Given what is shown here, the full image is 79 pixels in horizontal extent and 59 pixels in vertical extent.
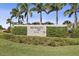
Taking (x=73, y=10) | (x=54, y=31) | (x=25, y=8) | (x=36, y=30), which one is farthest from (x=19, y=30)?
(x=73, y=10)

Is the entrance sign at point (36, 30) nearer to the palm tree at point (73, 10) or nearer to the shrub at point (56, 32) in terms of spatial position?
the shrub at point (56, 32)

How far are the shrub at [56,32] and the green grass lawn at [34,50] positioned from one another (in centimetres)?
28

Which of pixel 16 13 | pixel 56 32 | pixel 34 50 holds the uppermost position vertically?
pixel 16 13

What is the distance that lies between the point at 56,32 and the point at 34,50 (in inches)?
24.4

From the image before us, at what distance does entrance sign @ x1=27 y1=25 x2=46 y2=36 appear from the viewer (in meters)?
5.95

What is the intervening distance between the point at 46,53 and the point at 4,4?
1.37 meters

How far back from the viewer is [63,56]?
5.79 m

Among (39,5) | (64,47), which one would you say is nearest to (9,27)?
(39,5)

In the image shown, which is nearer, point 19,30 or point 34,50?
point 34,50

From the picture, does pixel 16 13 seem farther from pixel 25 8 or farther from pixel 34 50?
pixel 34 50

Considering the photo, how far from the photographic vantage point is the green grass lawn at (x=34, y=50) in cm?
581

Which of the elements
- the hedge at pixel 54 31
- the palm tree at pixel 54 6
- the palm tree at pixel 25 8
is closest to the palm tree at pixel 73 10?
the palm tree at pixel 54 6

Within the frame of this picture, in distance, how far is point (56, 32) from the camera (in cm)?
596

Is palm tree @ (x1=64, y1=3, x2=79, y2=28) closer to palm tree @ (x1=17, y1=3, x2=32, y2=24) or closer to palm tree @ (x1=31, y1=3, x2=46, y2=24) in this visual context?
palm tree @ (x1=31, y1=3, x2=46, y2=24)
